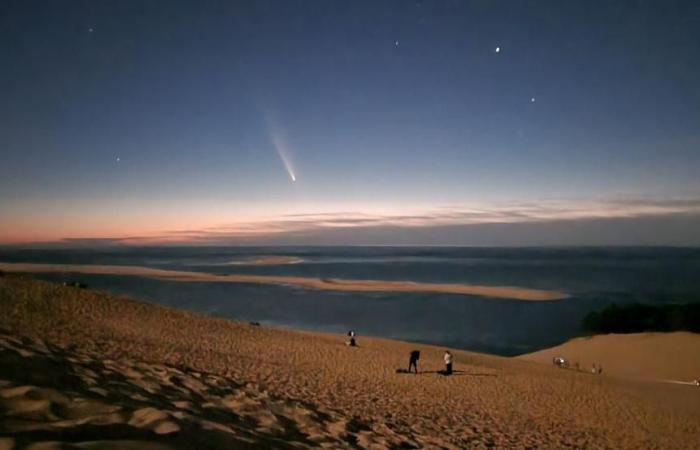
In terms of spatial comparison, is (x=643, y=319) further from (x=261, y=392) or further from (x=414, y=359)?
(x=261, y=392)

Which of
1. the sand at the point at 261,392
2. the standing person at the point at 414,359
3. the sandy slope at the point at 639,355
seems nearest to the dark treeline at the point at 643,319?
the sandy slope at the point at 639,355

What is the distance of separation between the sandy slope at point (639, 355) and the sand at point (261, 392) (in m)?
4.67

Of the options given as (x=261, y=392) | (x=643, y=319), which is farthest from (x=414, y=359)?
(x=643, y=319)

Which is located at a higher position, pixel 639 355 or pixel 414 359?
pixel 414 359

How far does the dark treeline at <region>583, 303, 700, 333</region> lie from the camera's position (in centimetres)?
3044

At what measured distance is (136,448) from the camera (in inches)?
125

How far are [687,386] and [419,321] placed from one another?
20.0 meters

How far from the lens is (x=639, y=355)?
24578 mm

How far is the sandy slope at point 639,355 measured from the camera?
22.1m

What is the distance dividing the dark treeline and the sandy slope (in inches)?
148

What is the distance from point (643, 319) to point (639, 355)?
9.61m

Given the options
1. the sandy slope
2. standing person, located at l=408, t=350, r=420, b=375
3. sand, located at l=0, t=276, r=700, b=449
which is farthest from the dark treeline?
standing person, located at l=408, t=350, r=420, b=375

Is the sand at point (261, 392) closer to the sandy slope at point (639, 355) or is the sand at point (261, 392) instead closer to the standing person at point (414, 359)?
the standing person at point (414, 359)

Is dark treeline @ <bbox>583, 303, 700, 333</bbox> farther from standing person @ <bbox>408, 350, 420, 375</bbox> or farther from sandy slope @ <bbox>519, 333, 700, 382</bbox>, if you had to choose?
standing person @ <bbox>408, 350, 420, 375</bbox>
